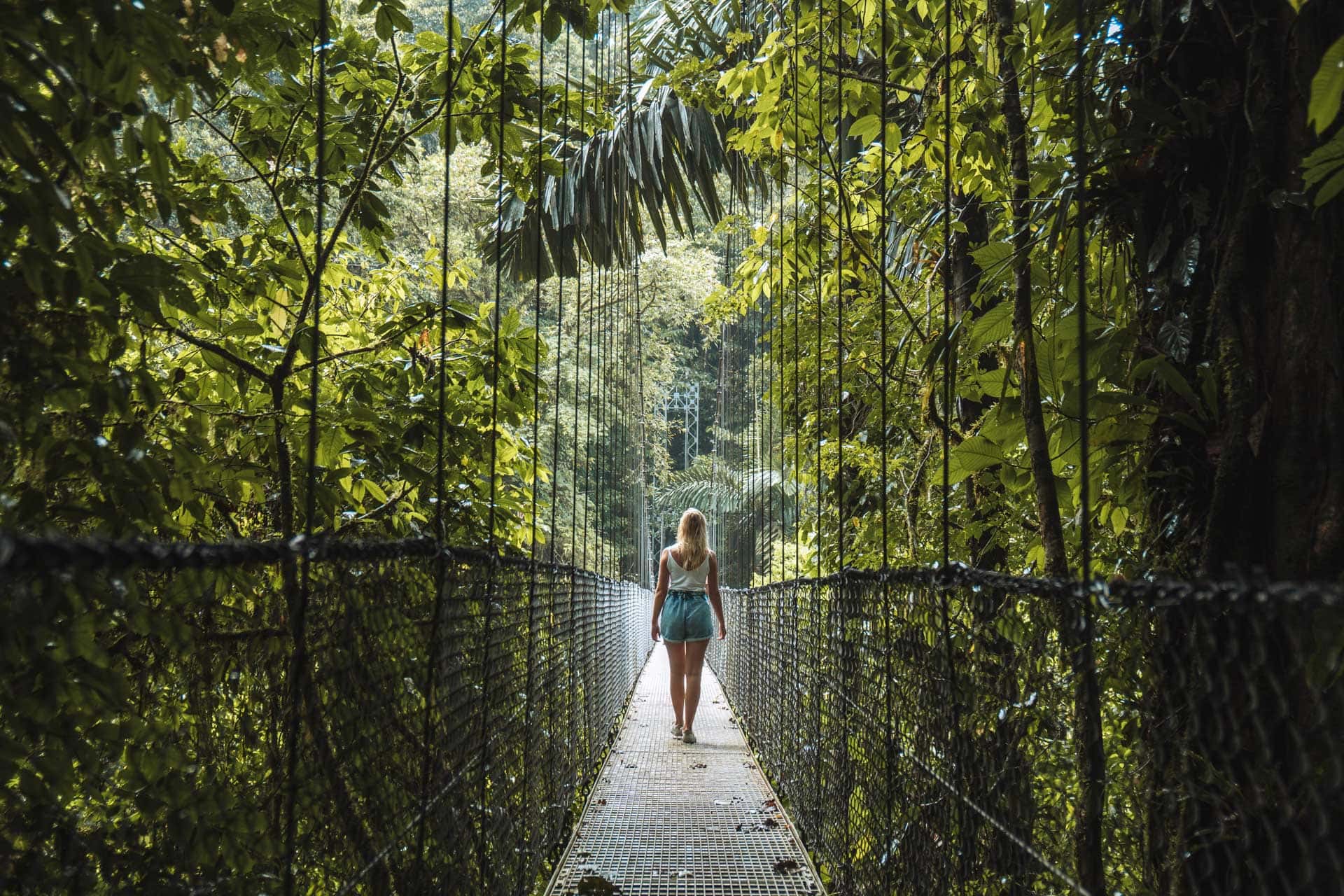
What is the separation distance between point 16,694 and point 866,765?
1.54m

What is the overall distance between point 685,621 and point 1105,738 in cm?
332

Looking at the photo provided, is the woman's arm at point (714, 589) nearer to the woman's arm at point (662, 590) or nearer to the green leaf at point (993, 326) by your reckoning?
the woman's arm at point (662, 590)

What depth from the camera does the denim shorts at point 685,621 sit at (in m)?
4.66

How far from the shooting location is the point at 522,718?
85.1 inches

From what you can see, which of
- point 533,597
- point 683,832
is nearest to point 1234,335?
point 533,597

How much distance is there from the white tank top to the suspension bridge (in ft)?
7.01

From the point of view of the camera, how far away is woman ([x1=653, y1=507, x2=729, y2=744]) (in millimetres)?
4613

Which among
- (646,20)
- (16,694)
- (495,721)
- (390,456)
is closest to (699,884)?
(495,721)

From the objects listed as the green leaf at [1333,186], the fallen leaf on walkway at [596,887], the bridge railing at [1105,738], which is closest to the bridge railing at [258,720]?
the fallen leaf on walkway at [596,887]

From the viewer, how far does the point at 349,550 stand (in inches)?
39.8

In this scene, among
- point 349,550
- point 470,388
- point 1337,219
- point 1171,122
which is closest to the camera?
point 349,550

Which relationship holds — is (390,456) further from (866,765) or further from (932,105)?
(932,105)

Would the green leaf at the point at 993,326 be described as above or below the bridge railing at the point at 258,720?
above

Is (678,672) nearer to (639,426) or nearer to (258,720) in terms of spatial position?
(258,720)
